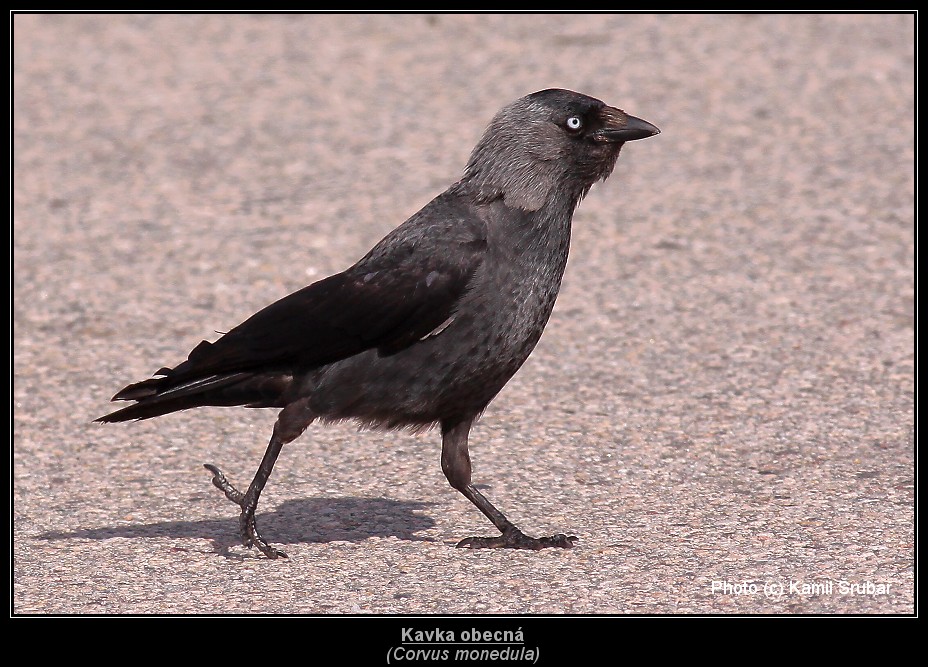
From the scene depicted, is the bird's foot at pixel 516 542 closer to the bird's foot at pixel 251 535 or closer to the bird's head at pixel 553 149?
the bird's foot at pixel 251 535

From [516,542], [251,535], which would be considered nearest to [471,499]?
[516,542]

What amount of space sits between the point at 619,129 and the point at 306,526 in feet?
7.00

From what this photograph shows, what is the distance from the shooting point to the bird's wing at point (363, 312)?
558 cm

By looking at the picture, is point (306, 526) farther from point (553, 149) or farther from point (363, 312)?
point (553, 149)

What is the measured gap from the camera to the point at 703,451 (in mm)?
6906

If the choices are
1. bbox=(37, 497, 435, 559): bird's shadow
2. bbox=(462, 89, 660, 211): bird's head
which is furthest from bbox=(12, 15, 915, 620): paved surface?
bbox=(462, 89, 660, 211): bird's head

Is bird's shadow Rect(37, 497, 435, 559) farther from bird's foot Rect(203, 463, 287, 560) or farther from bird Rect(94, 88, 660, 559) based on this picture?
bird Rect(94, 88, 660, 559)

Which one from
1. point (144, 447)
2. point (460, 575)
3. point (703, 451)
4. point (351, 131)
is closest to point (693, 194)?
point (351, 131)

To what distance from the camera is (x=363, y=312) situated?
5.67 metres

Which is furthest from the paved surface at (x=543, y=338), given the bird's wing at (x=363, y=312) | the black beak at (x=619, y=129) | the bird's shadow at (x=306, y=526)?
the black beak at (x=619, y=129)

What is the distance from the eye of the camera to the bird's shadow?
19.8 feet

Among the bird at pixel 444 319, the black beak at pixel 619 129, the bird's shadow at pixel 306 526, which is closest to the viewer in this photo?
the bird at pixel 444 319

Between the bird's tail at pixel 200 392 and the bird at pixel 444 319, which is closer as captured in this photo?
the bird at pixel 444 319

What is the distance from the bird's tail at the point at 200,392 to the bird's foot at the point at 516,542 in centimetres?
98
